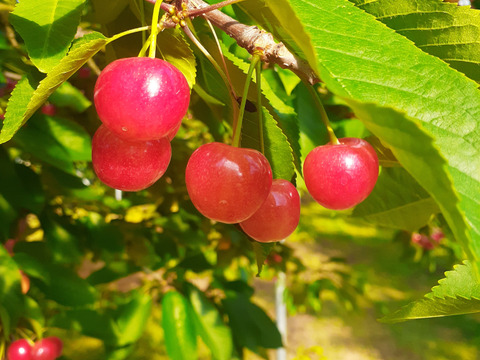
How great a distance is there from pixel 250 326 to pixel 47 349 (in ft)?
1.96

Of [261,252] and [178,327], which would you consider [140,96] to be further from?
[178,327]

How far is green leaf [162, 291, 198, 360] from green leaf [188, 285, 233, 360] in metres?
0.02

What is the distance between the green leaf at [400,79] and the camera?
398 millimetres

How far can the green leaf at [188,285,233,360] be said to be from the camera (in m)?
1.34

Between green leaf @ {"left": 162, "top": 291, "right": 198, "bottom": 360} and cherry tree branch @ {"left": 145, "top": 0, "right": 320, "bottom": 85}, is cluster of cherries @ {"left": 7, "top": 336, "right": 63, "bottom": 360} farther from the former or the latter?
cherry tree branch @ {"left": 145, "top": 0, "right": 320, "bottom": 85}

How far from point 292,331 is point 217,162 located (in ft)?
13.4

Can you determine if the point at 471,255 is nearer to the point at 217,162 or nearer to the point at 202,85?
the point at 217,162

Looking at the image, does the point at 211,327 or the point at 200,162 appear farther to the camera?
the point at 211,327

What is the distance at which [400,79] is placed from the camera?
1.39 ft

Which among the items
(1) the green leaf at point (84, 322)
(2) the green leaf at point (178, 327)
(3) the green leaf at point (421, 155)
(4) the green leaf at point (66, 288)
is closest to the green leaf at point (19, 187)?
(4) the green leaf at point (66, 288)

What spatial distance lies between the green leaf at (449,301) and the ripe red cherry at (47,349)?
92 centimetres

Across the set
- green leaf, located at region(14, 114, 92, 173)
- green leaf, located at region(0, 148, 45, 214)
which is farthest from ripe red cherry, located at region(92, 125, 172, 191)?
green leaf, located at region(0, 148, 45, 214)

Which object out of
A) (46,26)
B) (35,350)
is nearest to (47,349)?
(35,350)

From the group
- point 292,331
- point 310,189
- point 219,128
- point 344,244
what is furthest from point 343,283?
point 344,244
